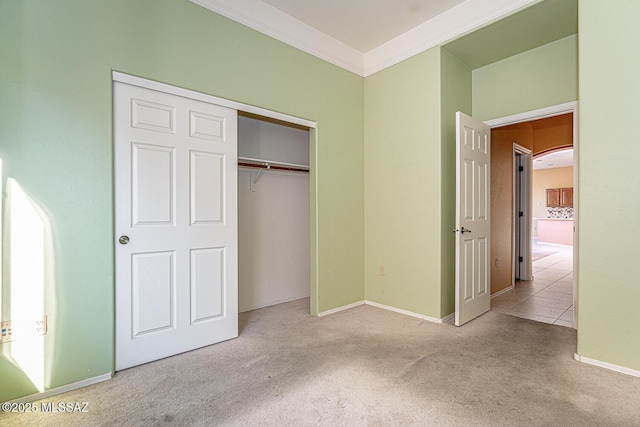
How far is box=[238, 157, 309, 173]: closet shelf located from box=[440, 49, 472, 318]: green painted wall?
1.72 m

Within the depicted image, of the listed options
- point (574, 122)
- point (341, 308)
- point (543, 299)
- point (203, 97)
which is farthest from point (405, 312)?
point (203, 97)

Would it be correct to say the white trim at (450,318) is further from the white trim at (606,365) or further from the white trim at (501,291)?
the white trim at (501,291)

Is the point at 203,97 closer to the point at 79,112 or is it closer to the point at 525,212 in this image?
the point at 79,112

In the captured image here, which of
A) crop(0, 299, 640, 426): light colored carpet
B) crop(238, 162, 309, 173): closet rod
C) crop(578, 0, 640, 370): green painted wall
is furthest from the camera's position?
crop(238, 162, 309, 173): closet rod

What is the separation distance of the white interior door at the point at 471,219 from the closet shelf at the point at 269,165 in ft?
6.19

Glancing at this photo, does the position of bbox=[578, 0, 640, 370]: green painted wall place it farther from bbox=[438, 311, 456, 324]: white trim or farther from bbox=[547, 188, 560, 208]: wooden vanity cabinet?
bbox=[547, 188, 560, 208]: wooden vanity cabinet

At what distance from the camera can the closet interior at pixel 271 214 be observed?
358cm

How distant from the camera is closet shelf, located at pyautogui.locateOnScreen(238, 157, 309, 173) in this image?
3.44 meters

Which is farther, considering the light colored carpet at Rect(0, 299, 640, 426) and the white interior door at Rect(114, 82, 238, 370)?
the white interior door at Rect(114, 82, 238, 370)

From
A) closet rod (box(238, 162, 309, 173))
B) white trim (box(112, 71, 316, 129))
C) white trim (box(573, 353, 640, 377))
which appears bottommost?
white trim (box(573, 353, 640, 377))

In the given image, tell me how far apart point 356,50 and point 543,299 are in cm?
397

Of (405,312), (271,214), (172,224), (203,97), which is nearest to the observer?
(172,224)

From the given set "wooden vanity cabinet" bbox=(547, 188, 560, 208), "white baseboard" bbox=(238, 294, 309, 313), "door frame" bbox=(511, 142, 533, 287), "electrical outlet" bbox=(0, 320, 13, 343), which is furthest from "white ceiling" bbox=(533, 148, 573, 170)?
"electrical outlet" bbox=(0, 320, 13, 343)

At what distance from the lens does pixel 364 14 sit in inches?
Result: 119
